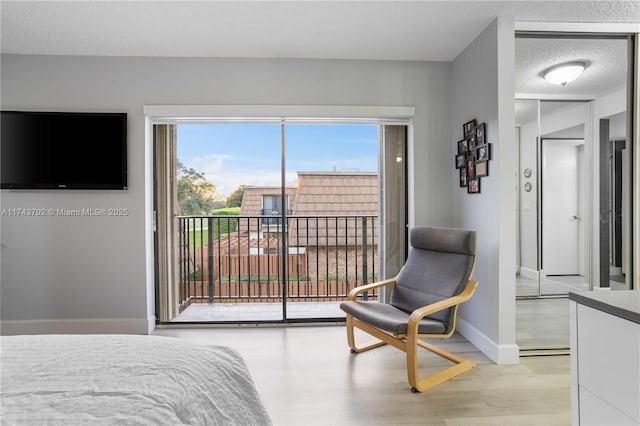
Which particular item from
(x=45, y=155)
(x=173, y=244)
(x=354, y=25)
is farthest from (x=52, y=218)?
(x=354, y=25)

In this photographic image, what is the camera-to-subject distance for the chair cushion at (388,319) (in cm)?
229

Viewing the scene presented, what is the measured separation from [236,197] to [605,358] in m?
3.28

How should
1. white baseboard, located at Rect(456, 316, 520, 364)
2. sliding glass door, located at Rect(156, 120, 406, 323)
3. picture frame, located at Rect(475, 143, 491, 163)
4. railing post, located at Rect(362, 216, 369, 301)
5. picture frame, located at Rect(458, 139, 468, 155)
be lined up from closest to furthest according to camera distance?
1. white baseboard, located at Rect(456, 316, 520, 364)
2. picture frame, located at Rect(475, 143, 491, 163)
3. picture frame, located at Rect(458, 139, 468, 155)
4. sliding glass door, located at Rect(156, 120, 406, 323)
5. railing post, located at Rect(362, 216, 369, 301)

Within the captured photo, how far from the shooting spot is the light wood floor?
1937 mm

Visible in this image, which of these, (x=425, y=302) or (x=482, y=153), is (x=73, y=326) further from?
(x=482, y=153)

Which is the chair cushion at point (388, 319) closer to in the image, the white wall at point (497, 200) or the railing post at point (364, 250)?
the white wall at point (497, 200)

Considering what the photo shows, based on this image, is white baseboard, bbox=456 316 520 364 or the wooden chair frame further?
white baseboard, bbox=456 316 520 364

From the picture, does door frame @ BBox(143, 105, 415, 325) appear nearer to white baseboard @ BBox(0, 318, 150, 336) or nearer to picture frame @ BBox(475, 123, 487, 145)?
white baseboard @ BBox(0, 318, 150, 336)

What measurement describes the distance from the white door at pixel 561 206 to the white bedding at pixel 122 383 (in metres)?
3.25

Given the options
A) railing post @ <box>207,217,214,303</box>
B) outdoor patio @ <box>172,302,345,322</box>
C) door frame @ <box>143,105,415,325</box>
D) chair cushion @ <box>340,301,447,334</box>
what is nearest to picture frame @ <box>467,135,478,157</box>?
door frame @ <box>143,105,415,325</box>

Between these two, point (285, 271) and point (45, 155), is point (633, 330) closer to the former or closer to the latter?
point (285, 271)

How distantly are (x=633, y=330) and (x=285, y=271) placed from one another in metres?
2.78

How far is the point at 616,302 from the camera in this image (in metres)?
1.15

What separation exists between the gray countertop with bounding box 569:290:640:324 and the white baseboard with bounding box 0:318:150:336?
132 inches
